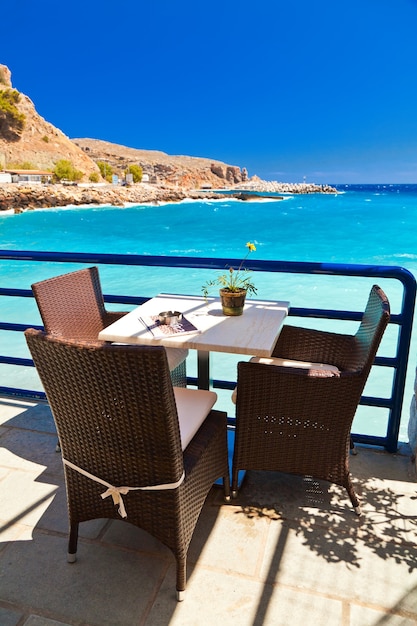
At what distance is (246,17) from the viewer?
4612 cm

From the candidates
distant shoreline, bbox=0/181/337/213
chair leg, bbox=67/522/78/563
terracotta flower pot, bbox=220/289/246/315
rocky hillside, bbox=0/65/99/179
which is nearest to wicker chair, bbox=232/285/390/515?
terracotta flower pot, bbox=220/289/246/315

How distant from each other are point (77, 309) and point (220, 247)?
945 inches

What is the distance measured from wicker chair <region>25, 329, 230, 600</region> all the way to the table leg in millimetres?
617

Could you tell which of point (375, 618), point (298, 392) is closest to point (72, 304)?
point (298, 392)

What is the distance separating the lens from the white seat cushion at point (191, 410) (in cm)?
165

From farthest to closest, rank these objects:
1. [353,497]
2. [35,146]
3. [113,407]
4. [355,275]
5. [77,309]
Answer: [35,146] → [77,309] → [355,275] → [353,497] → [113,407]

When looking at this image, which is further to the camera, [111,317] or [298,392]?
[111,317]

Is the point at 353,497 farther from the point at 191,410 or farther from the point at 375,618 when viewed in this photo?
the point at 191,410

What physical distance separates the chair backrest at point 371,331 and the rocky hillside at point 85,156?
75646 mm

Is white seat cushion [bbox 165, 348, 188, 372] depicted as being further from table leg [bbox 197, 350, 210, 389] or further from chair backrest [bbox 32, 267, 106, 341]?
chair backrest [bbox 32, 267, 106, 341]

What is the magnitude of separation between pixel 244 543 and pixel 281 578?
7.9 inches

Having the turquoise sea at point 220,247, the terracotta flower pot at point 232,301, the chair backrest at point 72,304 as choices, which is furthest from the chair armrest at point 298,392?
the turquoise sea at point 220,247

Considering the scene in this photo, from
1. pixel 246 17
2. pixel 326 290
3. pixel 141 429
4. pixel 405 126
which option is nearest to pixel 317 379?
pixel 141 429

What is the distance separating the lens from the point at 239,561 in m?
1.64
